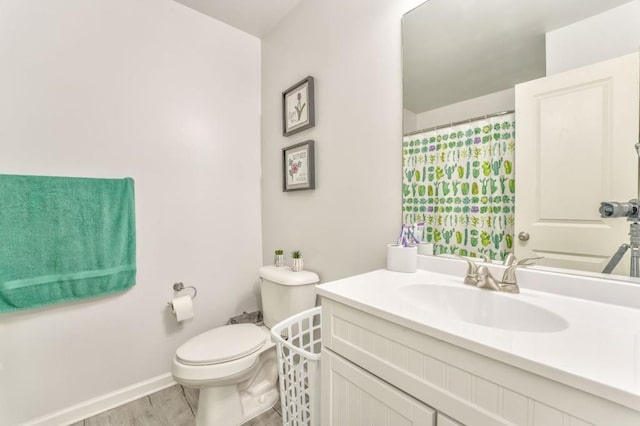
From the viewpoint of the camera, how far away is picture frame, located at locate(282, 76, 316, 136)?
5.35 ft

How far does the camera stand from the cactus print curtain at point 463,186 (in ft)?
3.19

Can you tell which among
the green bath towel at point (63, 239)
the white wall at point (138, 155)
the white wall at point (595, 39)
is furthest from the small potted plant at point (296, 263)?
the white wall at point (595, 39)

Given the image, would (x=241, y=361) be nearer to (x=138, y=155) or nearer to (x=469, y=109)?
(x=138, y=155)

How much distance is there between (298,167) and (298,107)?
381 millimetres

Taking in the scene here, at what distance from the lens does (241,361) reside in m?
1.29

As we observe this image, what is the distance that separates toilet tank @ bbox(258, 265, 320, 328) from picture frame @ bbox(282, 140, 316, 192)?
0.53 m

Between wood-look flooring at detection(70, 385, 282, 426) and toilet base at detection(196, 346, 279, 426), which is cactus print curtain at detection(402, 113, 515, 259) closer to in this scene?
toilet base at detection(196, 346, 279, 426)

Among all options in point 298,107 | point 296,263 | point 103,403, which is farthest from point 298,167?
point 103,403

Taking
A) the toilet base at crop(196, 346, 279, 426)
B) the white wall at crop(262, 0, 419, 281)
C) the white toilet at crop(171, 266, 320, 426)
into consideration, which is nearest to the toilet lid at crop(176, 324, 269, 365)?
the white toilet at crop(171, 266, 320, 426)

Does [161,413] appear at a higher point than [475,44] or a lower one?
lower

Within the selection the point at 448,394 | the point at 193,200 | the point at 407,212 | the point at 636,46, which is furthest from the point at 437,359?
the point at 193,200

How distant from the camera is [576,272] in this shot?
32.8 inches

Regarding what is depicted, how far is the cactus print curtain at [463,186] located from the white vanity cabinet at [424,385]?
553 millimetres

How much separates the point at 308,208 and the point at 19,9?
173 centimetres
